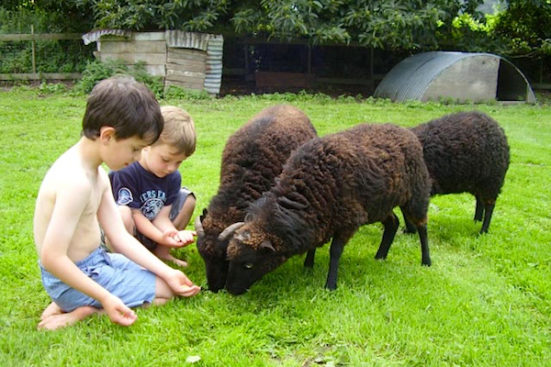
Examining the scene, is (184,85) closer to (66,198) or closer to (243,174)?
(243,174)

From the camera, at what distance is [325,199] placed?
4.24 meters

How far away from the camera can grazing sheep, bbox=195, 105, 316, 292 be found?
4.32 m

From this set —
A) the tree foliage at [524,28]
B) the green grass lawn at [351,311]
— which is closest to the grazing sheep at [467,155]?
the green grass lawn at [351,311]

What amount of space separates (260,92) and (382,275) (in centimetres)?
1250

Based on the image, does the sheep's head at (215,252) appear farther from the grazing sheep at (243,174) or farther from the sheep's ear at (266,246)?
the sheep's ear at (266,246)

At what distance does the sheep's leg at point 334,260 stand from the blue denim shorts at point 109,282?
1483 millimetres

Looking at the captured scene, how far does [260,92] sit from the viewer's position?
53.8 feet

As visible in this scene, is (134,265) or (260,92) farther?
(260,92)

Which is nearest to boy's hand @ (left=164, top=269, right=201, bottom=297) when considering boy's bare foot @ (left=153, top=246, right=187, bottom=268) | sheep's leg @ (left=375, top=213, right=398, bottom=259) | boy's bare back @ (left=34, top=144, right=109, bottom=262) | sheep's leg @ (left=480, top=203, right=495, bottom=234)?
boy's bare back @ (left=34, top=144, right=109, bottom=262)

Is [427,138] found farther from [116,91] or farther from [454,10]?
[454,10]

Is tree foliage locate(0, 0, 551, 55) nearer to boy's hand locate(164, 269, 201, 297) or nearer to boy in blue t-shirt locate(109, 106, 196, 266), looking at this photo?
boy in blue t-shirt locate(109, 106, 196, 266)

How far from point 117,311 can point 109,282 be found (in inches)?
14.1

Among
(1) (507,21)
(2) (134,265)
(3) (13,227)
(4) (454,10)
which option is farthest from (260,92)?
(2) (134,265)

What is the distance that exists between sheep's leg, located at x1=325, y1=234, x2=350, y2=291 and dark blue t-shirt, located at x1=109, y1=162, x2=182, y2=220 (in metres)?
1.69
